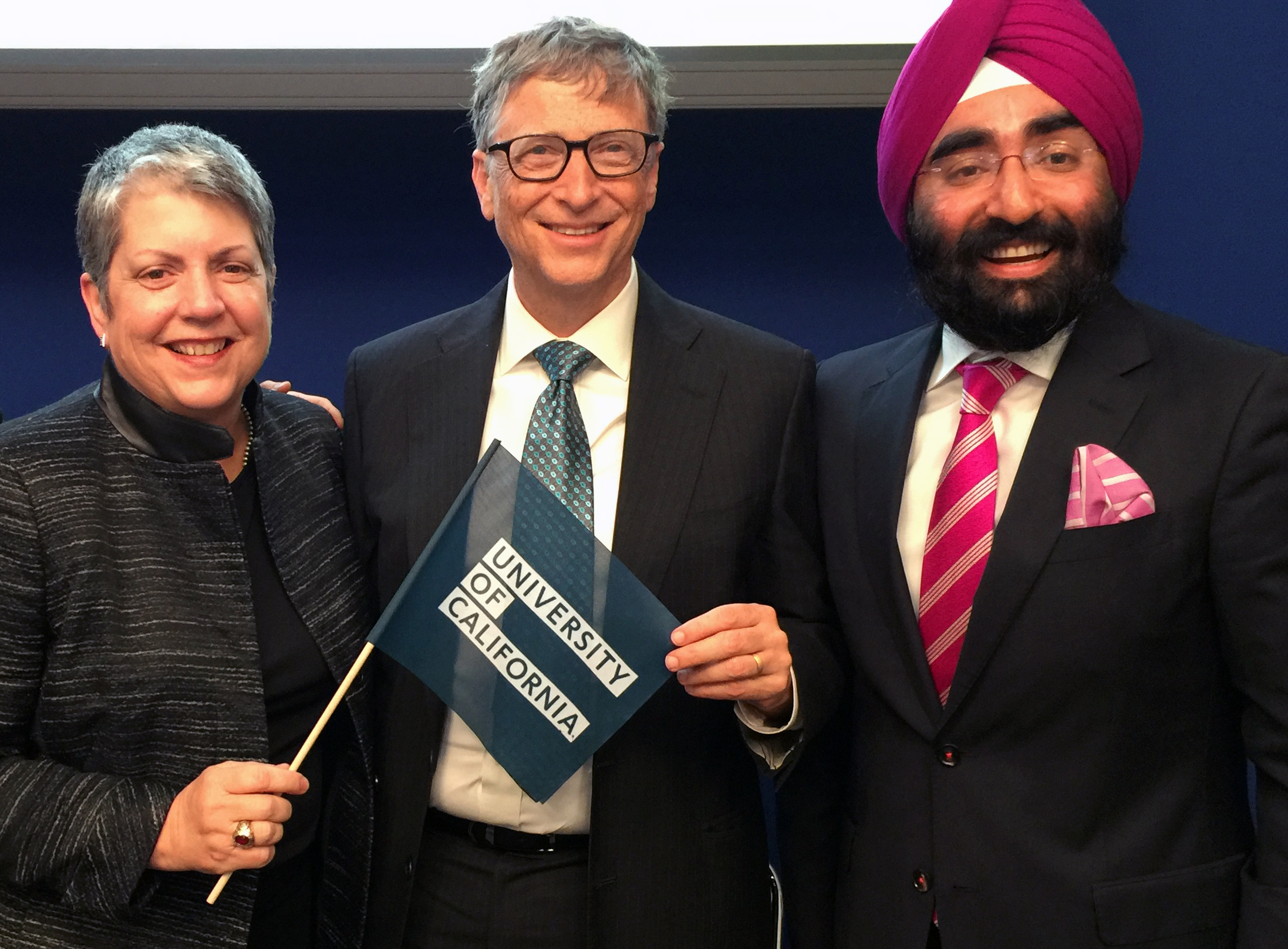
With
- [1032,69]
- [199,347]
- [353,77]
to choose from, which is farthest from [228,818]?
[353,77]

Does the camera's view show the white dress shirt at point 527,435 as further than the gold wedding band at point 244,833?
Yes

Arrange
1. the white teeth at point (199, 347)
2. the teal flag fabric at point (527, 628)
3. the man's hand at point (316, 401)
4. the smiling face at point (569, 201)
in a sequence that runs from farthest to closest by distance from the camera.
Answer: the man's hand at point (316, 401) → the smiling face at point (569, 201) → the white teeth at point (199, 347) → the teal flag fabric at point (527, 628)

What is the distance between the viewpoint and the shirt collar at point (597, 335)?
1.88 meters

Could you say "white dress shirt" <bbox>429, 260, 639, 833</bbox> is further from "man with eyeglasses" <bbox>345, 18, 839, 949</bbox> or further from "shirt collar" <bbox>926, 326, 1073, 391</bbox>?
"shirt collar" <bbox>926, 326, 1073, 391</bbox>

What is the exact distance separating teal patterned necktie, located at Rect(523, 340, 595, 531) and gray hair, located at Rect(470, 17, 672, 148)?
37 cm

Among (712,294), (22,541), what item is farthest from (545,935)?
(712,294)

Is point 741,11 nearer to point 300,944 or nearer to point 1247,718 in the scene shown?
point 1247,718

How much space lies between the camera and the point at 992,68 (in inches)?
65.8

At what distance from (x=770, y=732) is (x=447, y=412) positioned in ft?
2.24

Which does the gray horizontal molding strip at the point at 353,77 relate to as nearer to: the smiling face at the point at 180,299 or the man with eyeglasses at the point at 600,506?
the man with eyeglasses at the point at 600,506

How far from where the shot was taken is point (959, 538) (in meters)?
1.61

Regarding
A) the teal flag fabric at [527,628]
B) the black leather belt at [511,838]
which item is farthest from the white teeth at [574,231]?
the black leather belt at [511,838]

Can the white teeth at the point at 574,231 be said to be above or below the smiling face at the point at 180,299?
above

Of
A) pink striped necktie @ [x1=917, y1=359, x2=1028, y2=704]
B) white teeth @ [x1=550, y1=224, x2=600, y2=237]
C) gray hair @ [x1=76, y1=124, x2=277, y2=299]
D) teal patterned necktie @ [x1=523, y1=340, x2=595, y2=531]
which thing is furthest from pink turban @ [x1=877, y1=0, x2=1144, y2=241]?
gray hair @ [x1=76, y1=124, x2=277, y2=299]
